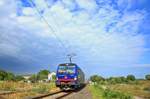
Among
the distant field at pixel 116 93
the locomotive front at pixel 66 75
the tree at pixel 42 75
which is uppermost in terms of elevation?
the tree at pixel 42 75

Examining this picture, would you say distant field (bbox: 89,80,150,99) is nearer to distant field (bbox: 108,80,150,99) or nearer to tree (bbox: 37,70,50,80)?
distant field (bbox: 108,80,150,99)

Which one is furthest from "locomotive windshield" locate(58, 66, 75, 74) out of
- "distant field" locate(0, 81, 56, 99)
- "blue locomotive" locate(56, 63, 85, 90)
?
"distant field" locate(0, 81, 56, 99)

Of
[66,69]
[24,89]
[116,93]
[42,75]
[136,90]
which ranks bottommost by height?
[116,93]

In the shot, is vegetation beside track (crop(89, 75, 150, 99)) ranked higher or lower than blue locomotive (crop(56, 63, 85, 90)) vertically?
lower

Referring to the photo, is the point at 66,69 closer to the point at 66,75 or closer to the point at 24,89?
the point at 66,75

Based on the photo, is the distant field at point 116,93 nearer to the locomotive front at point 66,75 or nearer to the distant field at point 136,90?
the distant field at point 136,90

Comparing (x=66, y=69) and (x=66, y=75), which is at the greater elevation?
(x=66, y=69)

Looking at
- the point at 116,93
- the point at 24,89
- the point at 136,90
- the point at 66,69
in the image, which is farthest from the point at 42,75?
the point at 116,93

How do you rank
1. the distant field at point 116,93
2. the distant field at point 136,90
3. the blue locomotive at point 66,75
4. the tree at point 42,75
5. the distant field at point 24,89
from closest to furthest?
the distant field at point 24,89
the distant field at point 116,93
the blue locomotive at point 66,75
the distant field at point 136,90
the tree at point 42,75

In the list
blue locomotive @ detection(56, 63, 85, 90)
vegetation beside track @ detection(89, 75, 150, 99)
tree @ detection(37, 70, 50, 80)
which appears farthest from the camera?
tree @ detection(37, 70, 50, 80)

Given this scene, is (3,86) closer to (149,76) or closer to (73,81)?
(73,81)

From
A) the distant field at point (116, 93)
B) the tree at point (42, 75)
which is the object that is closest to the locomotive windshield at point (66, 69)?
the distant field at point (116, 93)

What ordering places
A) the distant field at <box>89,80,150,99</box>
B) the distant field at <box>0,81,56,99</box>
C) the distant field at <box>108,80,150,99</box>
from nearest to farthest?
1. the distant field at <box>0,81,56,99</box>
2. the distant field at <box>89,80,150,99</box>
3. the distant field at <box>108,80,150,99</box>

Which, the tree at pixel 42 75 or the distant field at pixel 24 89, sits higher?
the tree at pixel 42 75
